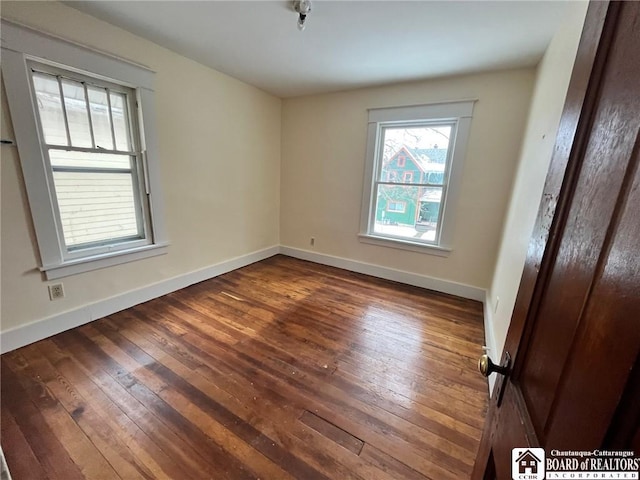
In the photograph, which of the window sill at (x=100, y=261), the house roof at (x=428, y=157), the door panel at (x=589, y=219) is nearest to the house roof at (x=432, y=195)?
the house roof at (x=428, y=157)

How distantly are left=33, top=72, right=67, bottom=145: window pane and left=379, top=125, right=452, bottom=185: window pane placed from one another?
3118 millimetres

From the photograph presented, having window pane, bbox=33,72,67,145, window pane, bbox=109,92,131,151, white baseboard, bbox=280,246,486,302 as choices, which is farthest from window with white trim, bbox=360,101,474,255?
window pane, bbox=33,72,67,145

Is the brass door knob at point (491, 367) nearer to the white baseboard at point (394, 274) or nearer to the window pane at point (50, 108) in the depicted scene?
the white baseboard at point (394, 274)

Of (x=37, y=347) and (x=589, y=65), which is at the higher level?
(x=589, y=65)

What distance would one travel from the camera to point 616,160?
0.40m

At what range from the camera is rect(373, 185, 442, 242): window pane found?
3213 mm

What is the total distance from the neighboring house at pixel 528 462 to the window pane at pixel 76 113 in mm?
3084

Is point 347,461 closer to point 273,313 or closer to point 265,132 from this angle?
point 273,313

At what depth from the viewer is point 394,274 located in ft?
11.6

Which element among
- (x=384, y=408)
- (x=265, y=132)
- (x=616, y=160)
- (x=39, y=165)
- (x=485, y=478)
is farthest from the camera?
(x=265, y=132)

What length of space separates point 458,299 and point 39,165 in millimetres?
4018

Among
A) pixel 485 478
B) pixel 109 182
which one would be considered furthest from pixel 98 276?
pixel 485 478

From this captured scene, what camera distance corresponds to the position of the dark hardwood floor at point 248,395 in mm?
1262

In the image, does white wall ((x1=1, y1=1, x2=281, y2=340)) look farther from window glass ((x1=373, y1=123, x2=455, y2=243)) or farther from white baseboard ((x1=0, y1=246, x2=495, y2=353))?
window glass ((x1=373, y1=123, x2=455, y2=243))
